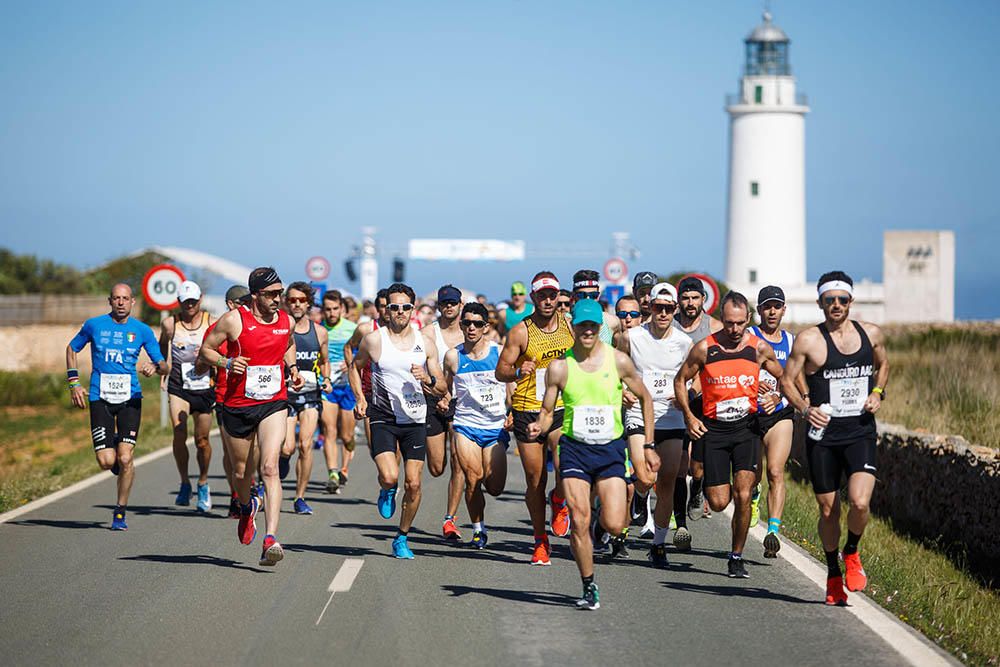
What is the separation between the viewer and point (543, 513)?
11695 millimetres

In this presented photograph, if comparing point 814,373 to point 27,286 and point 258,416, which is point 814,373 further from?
point 27,286

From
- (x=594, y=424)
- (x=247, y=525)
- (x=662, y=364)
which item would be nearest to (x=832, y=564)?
(x=594, y=424)

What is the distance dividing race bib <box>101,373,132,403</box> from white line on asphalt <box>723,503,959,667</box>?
6.12 meters

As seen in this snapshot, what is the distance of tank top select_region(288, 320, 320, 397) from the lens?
1542 cm

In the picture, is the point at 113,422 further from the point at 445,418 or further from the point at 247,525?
the point at 445,418

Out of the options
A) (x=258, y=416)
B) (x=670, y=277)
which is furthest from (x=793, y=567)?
(x=670, y=277)

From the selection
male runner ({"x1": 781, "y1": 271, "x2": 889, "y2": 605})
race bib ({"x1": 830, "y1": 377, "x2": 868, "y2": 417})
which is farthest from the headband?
race bib ({"x1": 830, "y1": 377, "x2": 868, "y2": 417})

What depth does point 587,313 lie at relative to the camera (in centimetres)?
975

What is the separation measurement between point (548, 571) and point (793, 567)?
6.14 feet

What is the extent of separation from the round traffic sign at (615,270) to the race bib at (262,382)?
26.2 metres

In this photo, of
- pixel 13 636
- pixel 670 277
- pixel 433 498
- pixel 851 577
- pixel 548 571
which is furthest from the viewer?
pixel 670 277

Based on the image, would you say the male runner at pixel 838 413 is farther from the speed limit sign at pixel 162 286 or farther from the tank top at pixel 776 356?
the speed limit sign at pixel 162 286

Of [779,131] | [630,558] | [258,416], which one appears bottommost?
[630,558]

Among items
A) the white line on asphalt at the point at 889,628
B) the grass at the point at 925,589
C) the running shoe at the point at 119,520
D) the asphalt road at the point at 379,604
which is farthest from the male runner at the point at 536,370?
the running shoe at the point at 119,520
